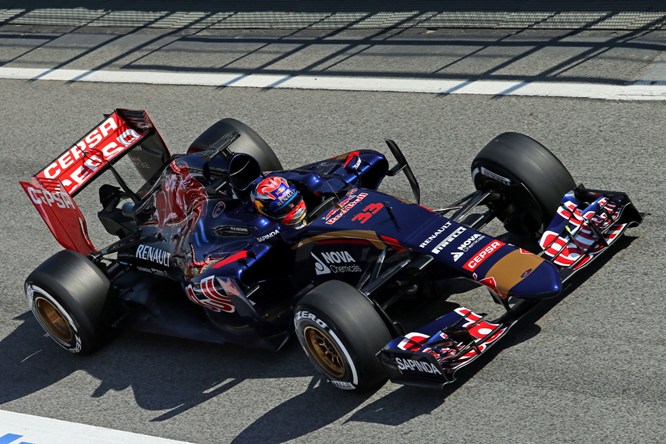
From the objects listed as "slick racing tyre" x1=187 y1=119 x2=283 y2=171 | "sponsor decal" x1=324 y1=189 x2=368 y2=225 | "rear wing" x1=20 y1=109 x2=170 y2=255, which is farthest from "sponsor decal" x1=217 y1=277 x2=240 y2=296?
"slick racing tyre" x1=187 y1=119 x2=283 y2=171

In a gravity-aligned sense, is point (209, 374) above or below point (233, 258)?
below

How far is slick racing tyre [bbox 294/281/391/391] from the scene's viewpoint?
664 cm

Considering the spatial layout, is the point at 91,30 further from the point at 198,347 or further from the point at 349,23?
the point at 198,347

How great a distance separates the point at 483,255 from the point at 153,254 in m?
2.71

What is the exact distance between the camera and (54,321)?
27.3 ft

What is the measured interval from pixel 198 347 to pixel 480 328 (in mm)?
2316

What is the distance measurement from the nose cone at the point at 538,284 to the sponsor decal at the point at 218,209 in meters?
2.35

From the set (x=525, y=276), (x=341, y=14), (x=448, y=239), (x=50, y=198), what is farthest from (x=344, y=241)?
(x=341, y=14)

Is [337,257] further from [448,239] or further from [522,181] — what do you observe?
[522,181]

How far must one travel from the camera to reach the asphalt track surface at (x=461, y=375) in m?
6.59

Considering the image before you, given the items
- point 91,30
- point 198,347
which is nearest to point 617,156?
point 198,347

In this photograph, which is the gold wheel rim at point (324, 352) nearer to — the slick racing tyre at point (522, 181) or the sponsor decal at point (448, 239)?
the sponsor decal at point (448, 239)

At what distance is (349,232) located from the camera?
732 cm

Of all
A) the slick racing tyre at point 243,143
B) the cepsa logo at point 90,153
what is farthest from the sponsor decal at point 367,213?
the cepsa logo at point 90,153
